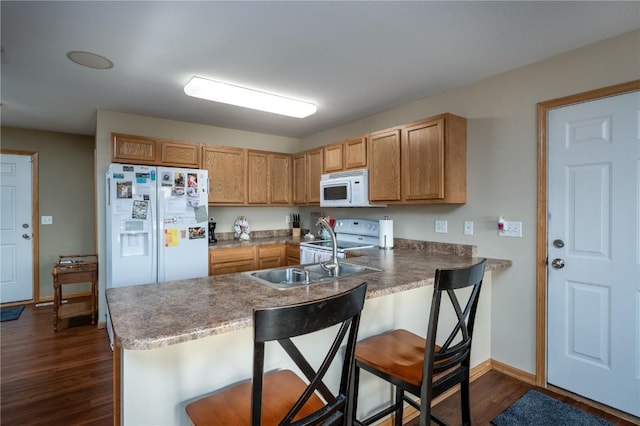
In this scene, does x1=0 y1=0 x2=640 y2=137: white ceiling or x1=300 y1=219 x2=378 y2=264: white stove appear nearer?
x1=0 y1=0 x2=640 y2=137: white ceiling

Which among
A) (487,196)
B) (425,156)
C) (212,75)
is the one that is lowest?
(487,196)

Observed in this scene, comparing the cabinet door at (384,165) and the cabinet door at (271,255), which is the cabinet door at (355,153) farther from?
the cabinet door at (271,255)

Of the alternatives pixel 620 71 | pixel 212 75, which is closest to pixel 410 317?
pixel 620 71

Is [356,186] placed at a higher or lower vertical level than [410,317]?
higher

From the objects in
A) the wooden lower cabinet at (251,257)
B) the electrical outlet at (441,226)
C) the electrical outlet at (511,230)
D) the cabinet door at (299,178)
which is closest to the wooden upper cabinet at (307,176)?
the cabinet door at (299,178)

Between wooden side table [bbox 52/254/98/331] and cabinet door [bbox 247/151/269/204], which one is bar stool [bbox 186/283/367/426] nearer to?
cabinet door [bbox 247/151/269/204]

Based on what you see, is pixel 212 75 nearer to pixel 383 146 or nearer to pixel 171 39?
pixel 171 39

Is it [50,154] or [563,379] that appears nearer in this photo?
[563,379]

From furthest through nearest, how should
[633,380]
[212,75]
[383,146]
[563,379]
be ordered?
[383,146], [212,75], [563,379], [633,380]

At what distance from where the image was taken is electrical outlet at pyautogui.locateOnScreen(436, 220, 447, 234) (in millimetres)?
2944

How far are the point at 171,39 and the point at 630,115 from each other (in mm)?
2906

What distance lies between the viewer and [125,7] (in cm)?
169

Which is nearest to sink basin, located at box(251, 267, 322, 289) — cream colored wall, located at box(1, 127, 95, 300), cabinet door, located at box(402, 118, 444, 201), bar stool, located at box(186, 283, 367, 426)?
bar stool, located at box(186, 283, 367, 426)

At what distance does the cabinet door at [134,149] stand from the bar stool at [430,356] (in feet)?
9.86
